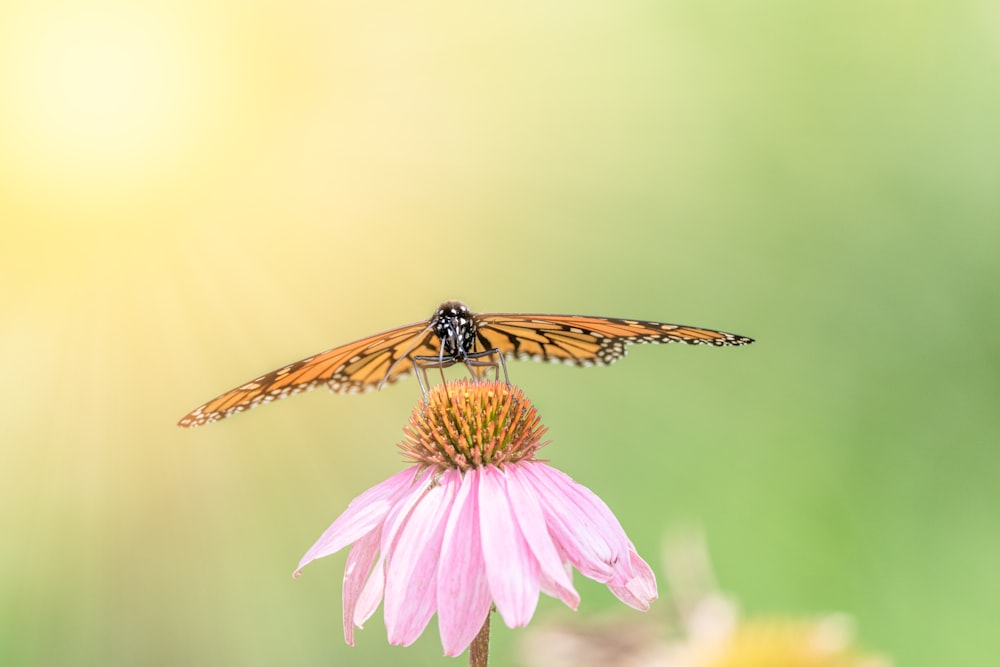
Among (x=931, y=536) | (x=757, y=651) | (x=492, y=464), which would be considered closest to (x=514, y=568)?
(x=492, y=464)

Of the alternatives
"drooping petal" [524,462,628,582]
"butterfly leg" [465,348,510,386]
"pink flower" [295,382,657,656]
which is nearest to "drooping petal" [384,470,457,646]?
"pink flower" [295,382,657,656]

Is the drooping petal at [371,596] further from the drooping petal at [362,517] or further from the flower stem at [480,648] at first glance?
the flower stem at [480,648]

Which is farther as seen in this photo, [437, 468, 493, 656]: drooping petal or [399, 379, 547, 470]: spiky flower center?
[399, 379, 547, 470]: spiky flower center

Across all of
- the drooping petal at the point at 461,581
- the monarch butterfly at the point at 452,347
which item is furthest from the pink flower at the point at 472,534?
the monarch butterfly at the point at 452,347

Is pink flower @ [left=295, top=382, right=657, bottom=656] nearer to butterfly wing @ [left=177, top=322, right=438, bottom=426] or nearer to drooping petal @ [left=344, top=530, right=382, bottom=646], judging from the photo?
drooping petal @ [left=344, top=530, right=382, bottom=646]

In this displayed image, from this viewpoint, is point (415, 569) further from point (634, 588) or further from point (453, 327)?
point (453, 327)

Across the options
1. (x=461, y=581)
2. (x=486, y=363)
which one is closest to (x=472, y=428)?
(x=486, y=363)

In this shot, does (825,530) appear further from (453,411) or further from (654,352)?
(453,411)

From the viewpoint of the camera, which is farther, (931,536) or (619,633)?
(931,536)
